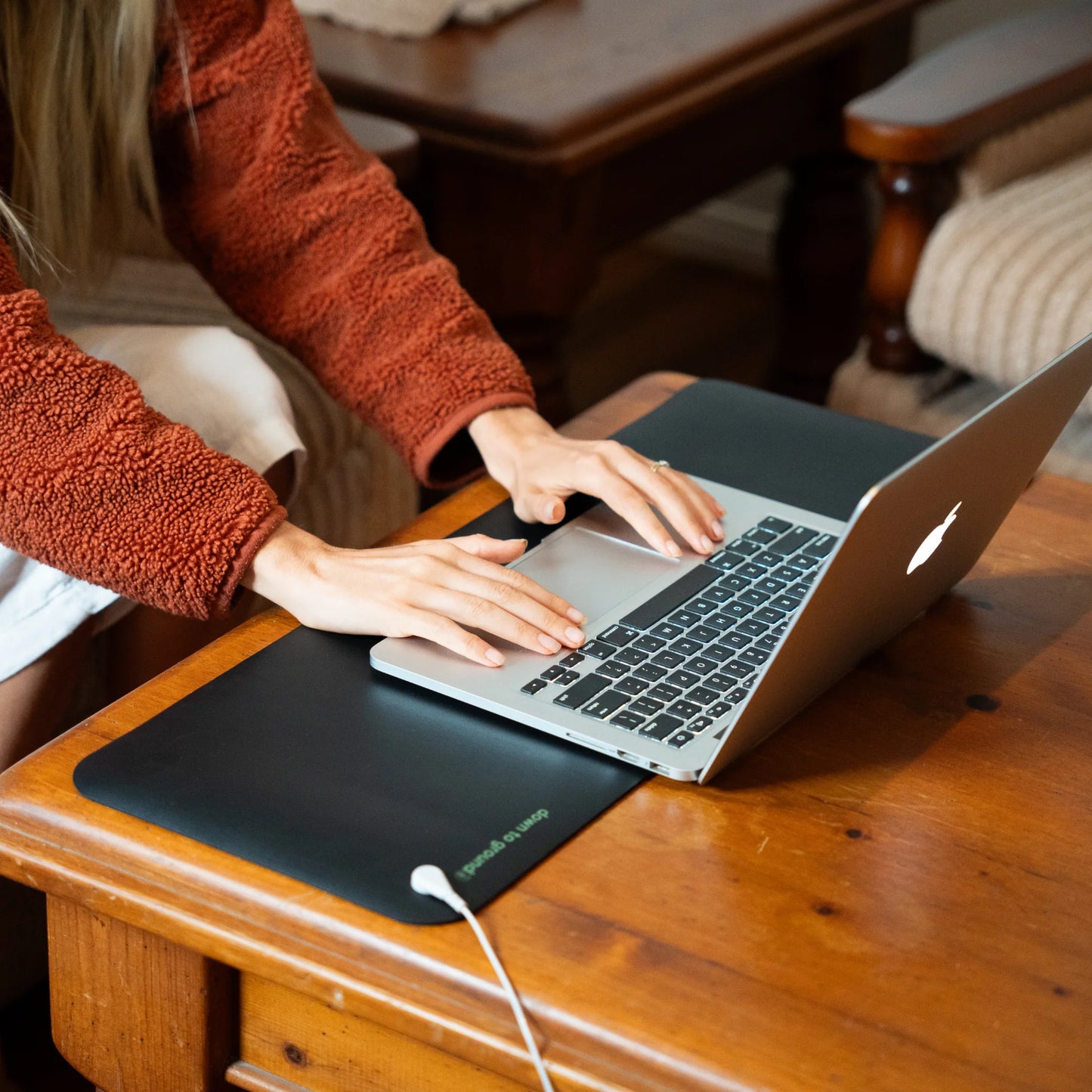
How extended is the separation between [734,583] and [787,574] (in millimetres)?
32

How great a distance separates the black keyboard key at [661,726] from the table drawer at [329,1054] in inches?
6.1

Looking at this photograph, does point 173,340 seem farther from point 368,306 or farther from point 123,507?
point 123,507

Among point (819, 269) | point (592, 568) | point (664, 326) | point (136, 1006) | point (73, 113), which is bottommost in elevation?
point (664, 326)

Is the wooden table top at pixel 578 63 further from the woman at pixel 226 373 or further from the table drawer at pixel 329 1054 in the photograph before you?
the table drawer at pixel 329 1054

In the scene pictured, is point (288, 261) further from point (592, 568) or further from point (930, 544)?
point (930, 544)

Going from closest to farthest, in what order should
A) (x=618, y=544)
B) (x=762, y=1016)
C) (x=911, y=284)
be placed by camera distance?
(x=762, y=1016) → (x=618, y=544) → (x=911, y=284)

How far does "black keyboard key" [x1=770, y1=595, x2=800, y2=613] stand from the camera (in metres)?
0.73

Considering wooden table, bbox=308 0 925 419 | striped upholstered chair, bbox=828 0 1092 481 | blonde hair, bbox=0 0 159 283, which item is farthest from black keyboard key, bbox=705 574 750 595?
wooden table, bbox=308 0 925 419

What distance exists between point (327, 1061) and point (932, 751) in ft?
0.96

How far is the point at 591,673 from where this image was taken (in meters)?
0.67

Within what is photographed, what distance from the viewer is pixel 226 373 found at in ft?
3.15

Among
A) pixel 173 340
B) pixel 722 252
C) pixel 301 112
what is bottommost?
pixel 722 252

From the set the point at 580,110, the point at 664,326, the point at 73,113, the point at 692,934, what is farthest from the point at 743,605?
the point at 664,326

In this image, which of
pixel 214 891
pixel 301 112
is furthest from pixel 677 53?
pixel 214 891
